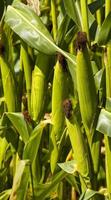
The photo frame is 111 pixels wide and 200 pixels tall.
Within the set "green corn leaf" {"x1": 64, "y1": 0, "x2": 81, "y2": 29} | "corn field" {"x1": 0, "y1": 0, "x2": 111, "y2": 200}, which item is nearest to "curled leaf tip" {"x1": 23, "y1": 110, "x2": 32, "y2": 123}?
"corn field" {"x1": 0, "y1": 0, "x2": 111, "y2": 200}

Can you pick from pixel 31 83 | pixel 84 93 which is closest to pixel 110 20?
pixel 84 93

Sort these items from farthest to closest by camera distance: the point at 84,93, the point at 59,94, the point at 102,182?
the point at 102,182 → the point at 59,94 → the point at 84,93

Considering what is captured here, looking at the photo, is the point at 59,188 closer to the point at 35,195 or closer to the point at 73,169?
the point at 35,195

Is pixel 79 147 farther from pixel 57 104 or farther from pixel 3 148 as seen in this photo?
pixel 3 148

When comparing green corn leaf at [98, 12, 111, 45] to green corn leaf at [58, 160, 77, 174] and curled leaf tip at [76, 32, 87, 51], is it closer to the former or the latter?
curled leaf tip at [76, 32, 87, 51]

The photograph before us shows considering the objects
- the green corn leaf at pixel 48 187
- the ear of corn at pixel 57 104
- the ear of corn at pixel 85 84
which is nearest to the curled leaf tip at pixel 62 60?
the ear of corn at pixel 57 104
